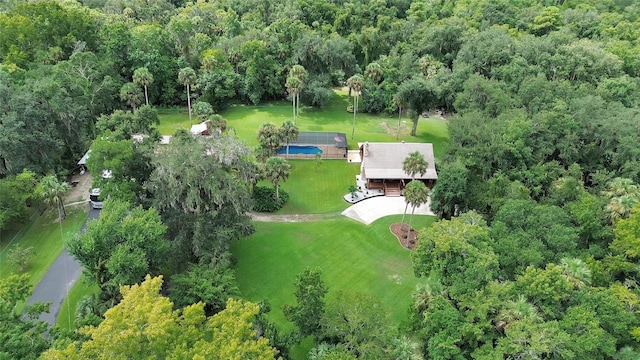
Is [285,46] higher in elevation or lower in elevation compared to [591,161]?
higher

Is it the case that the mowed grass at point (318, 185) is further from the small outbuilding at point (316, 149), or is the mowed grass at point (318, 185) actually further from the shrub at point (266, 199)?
the small outbuilding at point (316, 149)

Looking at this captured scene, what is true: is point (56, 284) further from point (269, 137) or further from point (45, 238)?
point (269, 137)

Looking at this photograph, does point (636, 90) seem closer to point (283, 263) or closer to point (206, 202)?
point (283, 263)

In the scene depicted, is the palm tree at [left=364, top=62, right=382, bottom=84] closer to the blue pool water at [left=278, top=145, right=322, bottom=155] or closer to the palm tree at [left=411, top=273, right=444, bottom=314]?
the blue pool water at [left=278, top=145, right=322, bottom=155]

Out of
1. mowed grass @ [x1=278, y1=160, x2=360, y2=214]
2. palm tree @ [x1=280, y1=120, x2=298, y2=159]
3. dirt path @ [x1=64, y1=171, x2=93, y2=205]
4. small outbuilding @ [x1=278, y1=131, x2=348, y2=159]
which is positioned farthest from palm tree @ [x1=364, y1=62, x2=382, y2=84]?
dirt path @ [x1=64, y1=171, x2=93, y2=205]

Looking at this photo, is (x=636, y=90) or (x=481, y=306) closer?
(x=481, y=306)

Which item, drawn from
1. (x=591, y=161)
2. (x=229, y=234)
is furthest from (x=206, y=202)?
(x=591, y=161)

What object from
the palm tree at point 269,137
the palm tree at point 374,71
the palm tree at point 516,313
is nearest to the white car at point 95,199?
the palm tree at point 269,137
